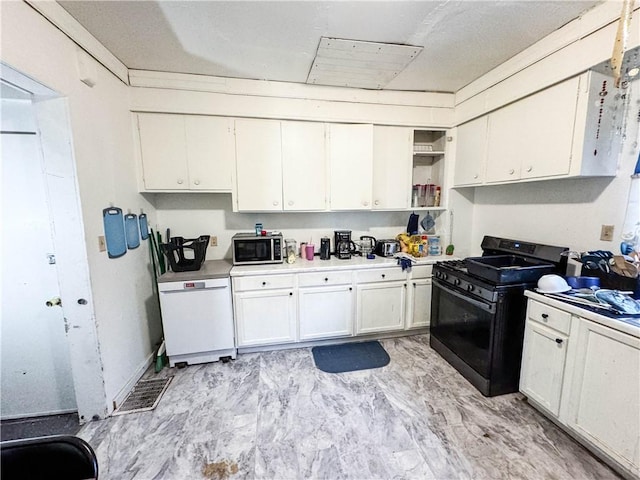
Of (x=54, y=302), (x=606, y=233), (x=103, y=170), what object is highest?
(x=103, y=170)

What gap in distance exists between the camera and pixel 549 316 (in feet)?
5.65

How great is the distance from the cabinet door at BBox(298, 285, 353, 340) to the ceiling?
6.69 ft

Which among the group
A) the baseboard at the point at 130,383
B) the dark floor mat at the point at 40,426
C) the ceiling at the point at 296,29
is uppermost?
the ceiling at the point at 296,29

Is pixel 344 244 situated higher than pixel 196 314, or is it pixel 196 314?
pixel 344 244

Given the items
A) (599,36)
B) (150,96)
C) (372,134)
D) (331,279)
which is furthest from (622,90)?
(150,96)

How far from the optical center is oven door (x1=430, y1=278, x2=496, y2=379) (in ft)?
6.56

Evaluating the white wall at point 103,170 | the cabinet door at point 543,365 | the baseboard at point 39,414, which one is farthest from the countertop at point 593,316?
the baseboard at point 39,414

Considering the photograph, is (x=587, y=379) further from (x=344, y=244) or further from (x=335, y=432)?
(x=344, y=244)

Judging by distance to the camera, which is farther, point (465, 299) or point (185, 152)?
point (185, 152)

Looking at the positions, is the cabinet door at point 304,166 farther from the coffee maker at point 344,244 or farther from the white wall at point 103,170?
the white wall at point 103,170

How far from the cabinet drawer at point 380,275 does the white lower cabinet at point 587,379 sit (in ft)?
3.62

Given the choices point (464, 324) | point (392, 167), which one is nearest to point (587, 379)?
point (464, 324)

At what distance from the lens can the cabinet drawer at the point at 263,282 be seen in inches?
97.7

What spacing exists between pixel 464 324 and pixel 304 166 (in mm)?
2063
